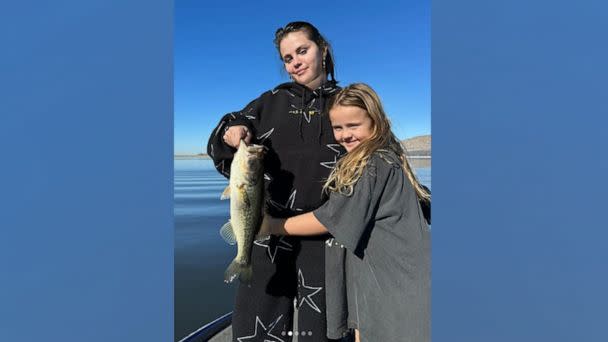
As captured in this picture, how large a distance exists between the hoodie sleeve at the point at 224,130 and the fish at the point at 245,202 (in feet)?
0.38

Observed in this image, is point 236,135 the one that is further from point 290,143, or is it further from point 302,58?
point 302,58

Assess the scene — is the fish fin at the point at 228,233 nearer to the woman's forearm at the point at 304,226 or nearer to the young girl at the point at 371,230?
the young girl at the point at 371,230

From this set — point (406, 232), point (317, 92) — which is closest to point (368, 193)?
point (406, 232)

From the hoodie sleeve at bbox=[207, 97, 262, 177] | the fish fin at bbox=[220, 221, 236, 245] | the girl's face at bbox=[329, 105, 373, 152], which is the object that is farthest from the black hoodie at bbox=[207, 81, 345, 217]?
the fish fin at bbox=[220, 221, 236, 245]

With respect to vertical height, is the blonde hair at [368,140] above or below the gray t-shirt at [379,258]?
above

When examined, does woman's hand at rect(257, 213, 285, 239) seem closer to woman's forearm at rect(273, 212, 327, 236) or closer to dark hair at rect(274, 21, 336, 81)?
woman's forearm at rect(273, 212, 327, 236)

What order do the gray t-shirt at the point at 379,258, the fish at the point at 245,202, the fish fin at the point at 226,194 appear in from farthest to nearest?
1. the fish fin at the point at 226,194
2. the fish at the point at 245,202
3. the gray t-shirt at the point at 379,258

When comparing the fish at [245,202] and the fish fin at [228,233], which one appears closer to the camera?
the fish at [245,202]

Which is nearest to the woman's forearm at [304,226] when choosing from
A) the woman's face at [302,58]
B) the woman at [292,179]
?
the woman at [292,179]

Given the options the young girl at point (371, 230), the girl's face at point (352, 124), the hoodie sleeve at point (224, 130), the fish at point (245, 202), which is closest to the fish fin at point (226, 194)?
the fish at point (245, 202)

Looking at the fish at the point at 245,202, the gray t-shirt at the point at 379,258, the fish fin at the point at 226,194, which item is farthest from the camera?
the fish fin at the point at 226,194

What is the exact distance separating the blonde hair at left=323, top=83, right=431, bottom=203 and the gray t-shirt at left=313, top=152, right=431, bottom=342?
0.16 ft

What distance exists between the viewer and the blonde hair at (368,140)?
1845 millimetres

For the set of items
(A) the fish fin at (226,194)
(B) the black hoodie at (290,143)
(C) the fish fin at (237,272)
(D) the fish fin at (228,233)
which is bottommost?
(C) the fish fin at (237,272)
